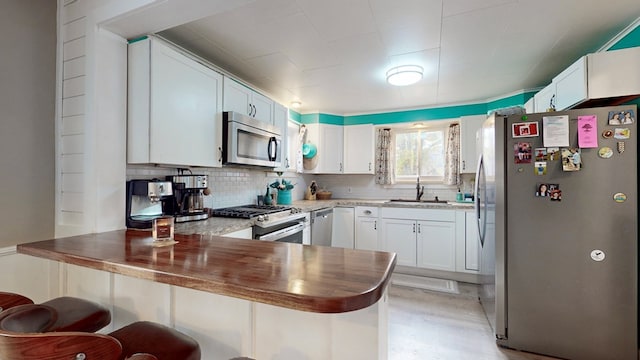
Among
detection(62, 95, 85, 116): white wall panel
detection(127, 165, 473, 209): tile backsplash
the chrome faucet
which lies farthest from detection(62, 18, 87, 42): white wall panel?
the chrome faucet

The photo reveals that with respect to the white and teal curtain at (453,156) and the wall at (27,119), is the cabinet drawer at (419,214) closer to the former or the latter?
the white and teal curtain at (453,156)

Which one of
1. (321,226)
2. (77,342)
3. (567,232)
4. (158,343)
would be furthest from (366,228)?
(77,342)

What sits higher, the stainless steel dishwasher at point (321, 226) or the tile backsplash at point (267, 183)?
the tile backsplash at point (267, 183)

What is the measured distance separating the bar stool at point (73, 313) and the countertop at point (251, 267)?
17cm

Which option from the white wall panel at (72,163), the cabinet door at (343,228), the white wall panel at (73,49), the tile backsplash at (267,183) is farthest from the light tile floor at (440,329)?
the white wall panel at (73,49)

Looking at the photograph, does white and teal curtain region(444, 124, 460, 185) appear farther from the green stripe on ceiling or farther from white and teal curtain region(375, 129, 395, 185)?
the green stripe on ceiling

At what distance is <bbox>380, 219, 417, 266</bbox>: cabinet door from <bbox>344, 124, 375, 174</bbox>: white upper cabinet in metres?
0.95

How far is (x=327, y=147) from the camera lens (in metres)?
4.20

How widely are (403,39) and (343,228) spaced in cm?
246

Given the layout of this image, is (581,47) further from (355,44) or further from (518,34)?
(355,44)

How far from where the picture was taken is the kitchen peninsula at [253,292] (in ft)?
2.38

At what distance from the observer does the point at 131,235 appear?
146 centimetres

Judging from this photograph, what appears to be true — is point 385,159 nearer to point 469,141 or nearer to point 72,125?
point 469,141

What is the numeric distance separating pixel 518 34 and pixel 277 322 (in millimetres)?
2468
